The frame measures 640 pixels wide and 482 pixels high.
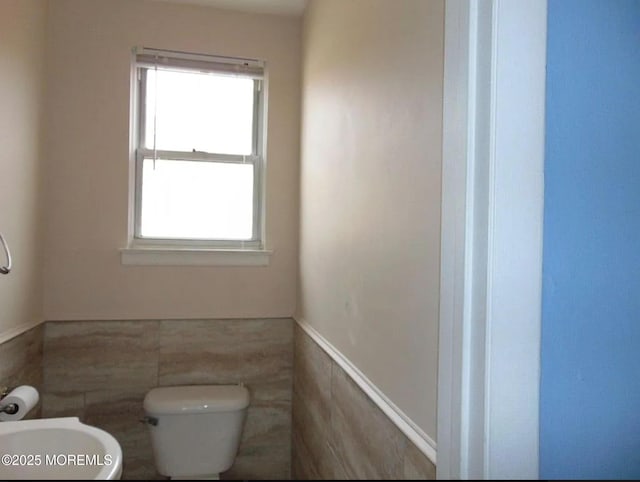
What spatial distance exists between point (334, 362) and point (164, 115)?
1331 mm

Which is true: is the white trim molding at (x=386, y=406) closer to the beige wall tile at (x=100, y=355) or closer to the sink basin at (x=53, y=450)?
the sink basin at (x=53, y=450)

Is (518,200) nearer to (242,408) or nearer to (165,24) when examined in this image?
(242,408)

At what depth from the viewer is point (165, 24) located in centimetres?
179

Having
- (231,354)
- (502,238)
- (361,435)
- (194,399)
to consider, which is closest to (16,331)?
(194,399)

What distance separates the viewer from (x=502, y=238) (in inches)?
20.5

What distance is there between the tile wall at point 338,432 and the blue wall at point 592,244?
0.24 m

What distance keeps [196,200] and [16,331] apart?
0.83 m

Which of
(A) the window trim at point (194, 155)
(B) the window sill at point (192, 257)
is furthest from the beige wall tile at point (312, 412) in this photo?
(A) the window trim at point (194, 155)

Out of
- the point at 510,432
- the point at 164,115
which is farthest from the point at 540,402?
the point at 164,115

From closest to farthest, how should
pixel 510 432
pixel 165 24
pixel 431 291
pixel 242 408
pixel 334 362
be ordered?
pixel 510 432
pixel 431 291
pixel 334 362
pixel 242 408
pixel 165 24

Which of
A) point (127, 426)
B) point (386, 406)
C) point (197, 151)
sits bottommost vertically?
point (127, 426)

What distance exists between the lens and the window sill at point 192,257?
175 cm

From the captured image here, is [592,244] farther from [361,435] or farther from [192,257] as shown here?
[192,257]

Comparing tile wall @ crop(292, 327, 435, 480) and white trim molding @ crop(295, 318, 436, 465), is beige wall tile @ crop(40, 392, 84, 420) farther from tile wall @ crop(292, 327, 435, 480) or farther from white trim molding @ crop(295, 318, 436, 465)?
white trim molding @ crop(295, 318, 436, 465)
